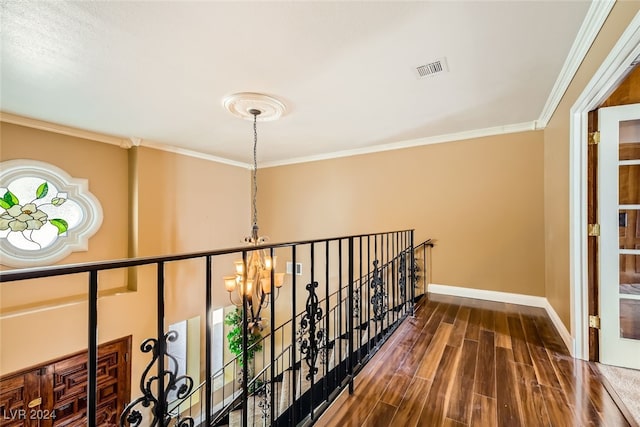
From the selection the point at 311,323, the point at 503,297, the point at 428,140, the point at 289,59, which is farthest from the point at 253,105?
the point at 503,297

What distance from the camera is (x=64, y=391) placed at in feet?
10.4

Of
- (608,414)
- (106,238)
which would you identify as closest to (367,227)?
(608,414)

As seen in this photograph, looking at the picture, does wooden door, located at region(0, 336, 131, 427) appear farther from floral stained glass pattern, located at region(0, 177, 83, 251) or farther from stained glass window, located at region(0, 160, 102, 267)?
floral stained glass pattern, located at region(0, 177, 83, 251)

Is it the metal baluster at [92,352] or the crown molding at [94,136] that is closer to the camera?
the metal baluster at [92,352]

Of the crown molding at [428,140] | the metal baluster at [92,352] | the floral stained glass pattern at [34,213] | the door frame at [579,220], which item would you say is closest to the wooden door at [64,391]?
the floral stained glass pattern at [34,213]

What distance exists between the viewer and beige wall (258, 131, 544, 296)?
3.31 metres

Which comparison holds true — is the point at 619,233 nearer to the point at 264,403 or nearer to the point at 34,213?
the point at 264,403

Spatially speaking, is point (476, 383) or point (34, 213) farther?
point (34, 213)

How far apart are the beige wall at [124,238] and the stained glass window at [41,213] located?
0.13 meters

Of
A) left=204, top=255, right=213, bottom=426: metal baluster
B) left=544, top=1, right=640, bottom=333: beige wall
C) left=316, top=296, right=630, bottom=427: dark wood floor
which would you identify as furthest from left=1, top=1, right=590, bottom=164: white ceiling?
left=316, top=296, right=630, bottom=427: dark wood floor

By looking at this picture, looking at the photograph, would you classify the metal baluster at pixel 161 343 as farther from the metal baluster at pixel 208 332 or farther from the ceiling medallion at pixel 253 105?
the ceiling medallion at pixel 253 105

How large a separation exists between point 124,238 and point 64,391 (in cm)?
196

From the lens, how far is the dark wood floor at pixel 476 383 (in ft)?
4.87

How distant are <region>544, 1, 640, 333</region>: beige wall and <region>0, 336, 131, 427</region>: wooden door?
5096 mm
